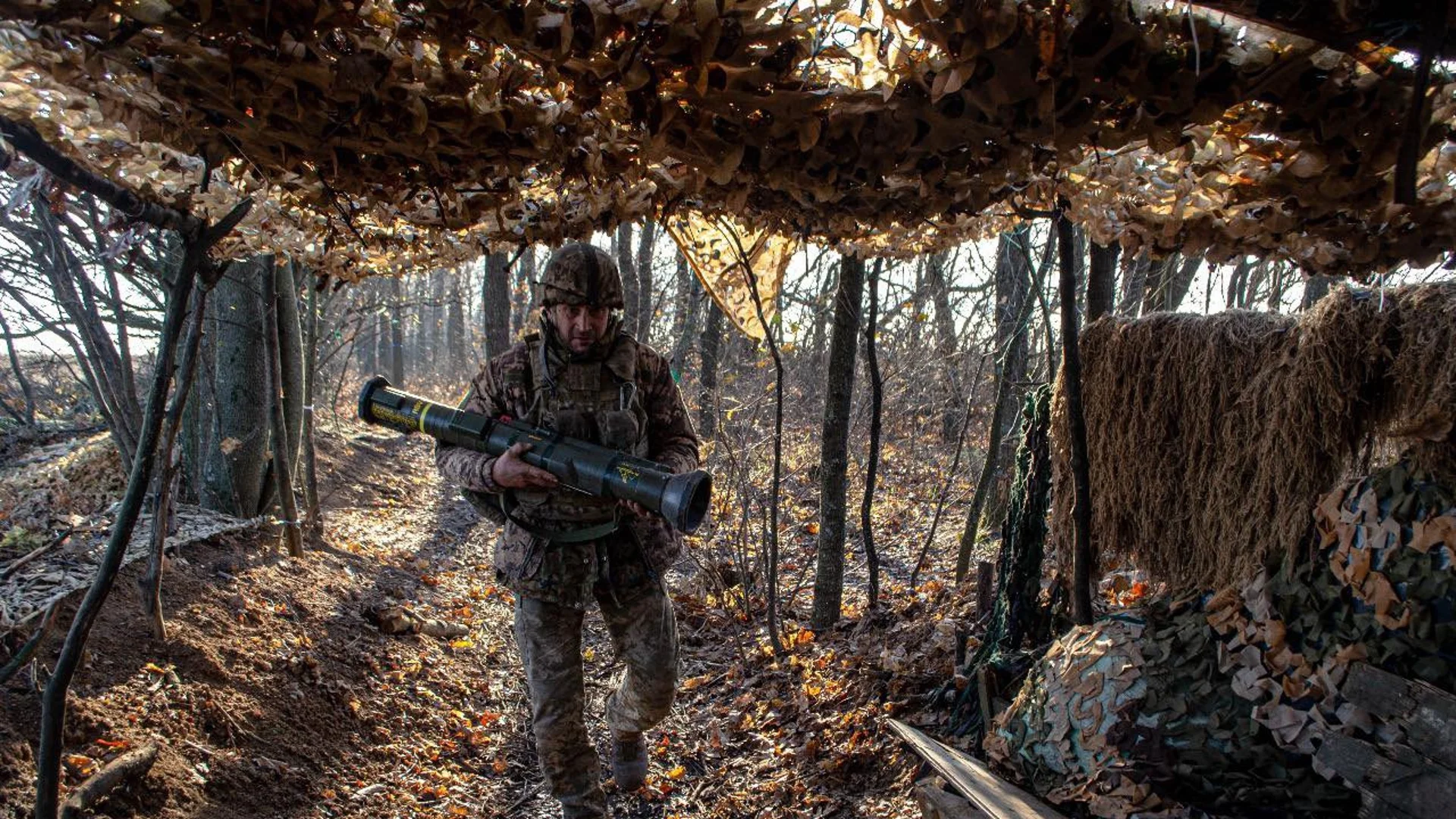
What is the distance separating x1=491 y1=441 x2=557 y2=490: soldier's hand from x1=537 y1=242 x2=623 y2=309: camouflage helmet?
629 millimetres

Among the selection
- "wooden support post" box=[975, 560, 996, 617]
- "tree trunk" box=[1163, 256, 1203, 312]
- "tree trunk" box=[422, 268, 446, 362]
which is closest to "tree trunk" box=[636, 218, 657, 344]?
"tree trunk" box=[1163, 256, 1203, 312]

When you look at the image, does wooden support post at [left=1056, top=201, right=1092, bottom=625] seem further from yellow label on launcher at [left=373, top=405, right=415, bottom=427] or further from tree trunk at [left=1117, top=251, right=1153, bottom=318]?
tree trunk at [left=1117, top=251, right=1153, bottom=318]

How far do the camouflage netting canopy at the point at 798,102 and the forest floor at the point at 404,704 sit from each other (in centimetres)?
206

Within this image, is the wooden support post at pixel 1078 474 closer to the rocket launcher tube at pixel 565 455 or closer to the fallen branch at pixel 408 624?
the rocket launcher tube at pixel 565 455

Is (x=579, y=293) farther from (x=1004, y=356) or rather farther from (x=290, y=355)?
(x=290, y=355)

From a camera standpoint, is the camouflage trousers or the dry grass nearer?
the dry grass

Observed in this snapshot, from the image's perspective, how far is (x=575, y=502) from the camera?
297 centimetres

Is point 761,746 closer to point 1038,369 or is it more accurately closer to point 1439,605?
point 1439,605

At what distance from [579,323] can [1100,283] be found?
2.87 metres

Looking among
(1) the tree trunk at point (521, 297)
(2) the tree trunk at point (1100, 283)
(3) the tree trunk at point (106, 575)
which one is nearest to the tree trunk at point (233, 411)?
(3) the tree trunk at point (106, 575)

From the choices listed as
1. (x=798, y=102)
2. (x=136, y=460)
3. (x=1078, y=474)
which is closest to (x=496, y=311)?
(x=136, y=460)

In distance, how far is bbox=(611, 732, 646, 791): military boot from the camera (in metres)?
3.31

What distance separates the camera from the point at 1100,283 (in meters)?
4.01

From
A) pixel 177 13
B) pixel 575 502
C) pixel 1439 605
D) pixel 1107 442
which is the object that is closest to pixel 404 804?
pixel 575 502
